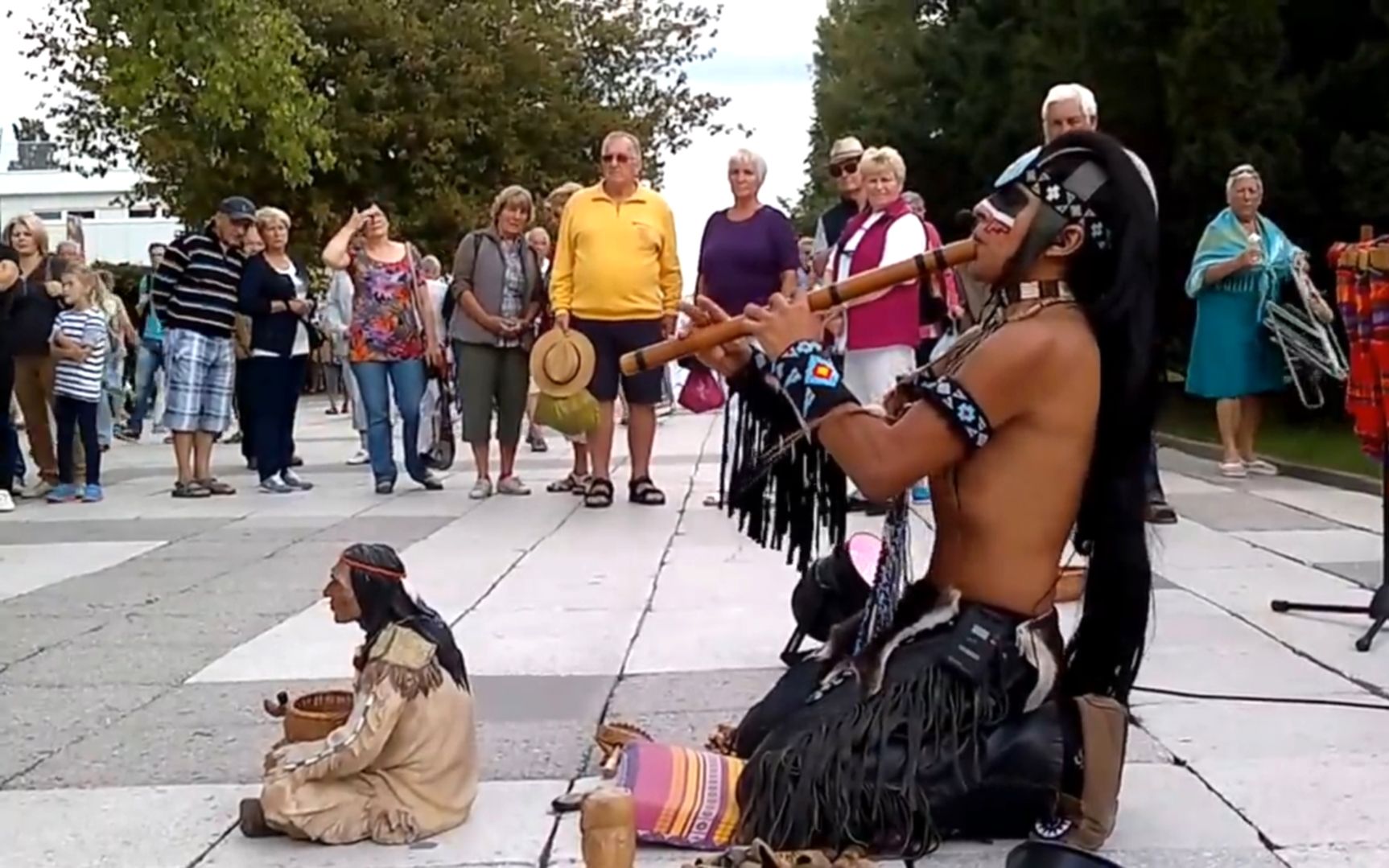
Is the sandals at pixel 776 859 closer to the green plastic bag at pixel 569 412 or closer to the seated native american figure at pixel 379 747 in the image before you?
the seated native american figure at pixel 379 747

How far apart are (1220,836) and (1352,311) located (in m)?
2.84

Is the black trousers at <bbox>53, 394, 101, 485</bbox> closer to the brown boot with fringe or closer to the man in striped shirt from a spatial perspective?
the man in striped shirt

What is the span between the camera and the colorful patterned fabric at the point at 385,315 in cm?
1070

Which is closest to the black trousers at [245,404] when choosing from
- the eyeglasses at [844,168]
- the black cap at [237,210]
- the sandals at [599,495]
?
the black cap at [237,210]

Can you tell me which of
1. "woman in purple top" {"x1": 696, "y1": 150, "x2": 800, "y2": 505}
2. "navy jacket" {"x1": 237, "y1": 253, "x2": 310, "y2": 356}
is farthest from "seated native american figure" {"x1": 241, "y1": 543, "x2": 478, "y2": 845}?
"navy jacket" {"x1": 237, "y1": 253, "x2": 310, "y2": 356}

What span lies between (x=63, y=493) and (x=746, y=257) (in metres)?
4.71

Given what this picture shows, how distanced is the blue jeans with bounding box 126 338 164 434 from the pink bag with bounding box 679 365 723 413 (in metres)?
9.16

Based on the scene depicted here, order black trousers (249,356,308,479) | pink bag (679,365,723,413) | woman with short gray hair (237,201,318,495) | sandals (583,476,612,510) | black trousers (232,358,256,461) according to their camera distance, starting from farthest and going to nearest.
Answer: black trousers (232,358,256,461), black trousers (249,356,308,479), woman with short gray hair (237,201,318,495), sandals (583,476,612,510), pink bag (679,365,723,413)

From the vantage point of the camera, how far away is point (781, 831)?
361cm

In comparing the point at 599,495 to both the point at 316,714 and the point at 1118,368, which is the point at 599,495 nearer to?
the point at 316,714

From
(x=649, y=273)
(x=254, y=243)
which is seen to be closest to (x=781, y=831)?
(x=649, y=273)

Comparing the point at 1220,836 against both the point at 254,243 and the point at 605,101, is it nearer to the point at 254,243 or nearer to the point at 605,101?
the point at 254,243

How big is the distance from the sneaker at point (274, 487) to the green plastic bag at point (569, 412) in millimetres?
3256

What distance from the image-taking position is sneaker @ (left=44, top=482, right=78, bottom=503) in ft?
37.2
